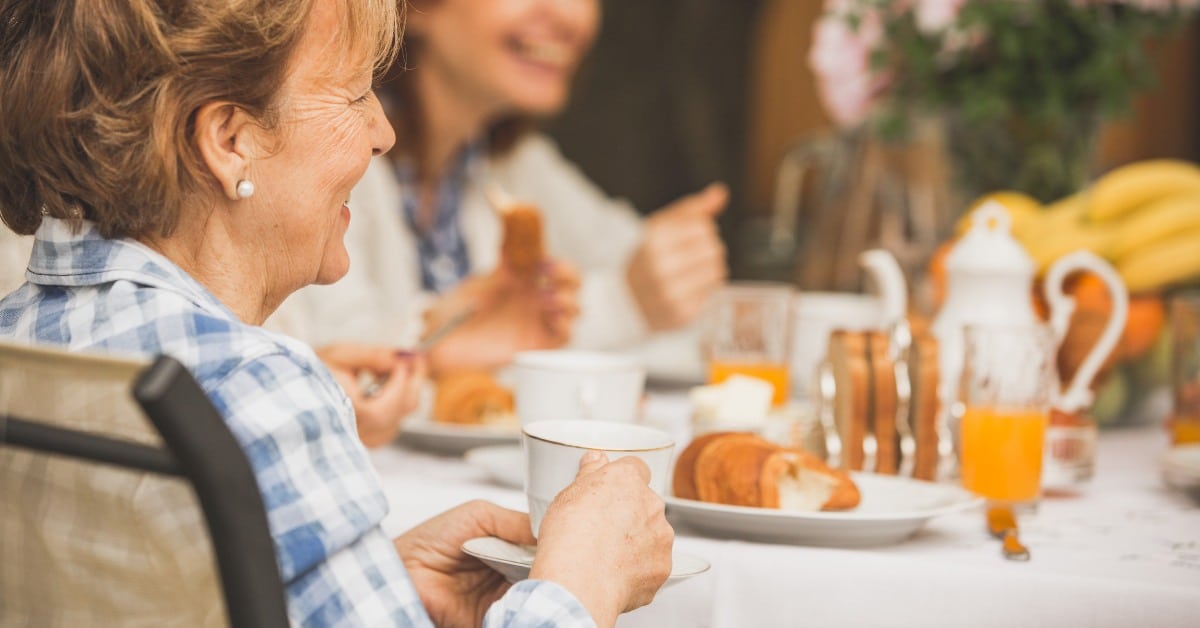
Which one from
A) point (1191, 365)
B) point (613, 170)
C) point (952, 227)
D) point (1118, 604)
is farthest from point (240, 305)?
point (613, 170)

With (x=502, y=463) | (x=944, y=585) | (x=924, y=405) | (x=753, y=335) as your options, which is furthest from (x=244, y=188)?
(x=753, y=335)

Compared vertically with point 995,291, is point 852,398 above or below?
below

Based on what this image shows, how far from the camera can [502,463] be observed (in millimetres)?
1149

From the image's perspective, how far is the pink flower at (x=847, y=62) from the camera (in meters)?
1.79

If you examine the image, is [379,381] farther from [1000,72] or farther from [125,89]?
[1000,72]

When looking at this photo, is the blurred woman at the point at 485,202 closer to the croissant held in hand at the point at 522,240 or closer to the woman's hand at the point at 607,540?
the croissant held in hand at the point at 522,240

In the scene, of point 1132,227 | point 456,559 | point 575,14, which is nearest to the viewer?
point 456,559

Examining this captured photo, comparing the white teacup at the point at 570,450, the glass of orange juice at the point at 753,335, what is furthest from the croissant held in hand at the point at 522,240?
the white teacup at the point at 570,450

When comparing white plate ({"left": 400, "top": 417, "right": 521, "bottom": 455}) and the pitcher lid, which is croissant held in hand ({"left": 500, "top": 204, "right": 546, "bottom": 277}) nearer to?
white plate ({"left": 400, "top": 417, "right": 521, "bottom": 455})

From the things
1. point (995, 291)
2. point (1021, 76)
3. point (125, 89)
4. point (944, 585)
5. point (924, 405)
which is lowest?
point (944, 585)

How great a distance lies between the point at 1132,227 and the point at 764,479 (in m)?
0.86

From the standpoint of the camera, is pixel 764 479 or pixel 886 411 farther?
pixel 886 411

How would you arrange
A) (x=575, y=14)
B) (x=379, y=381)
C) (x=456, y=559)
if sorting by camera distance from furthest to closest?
1. (x=575, y=14)
2. (x=379, y=381)
3. (x=456, y=559)

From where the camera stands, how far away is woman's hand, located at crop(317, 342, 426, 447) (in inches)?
46.5
